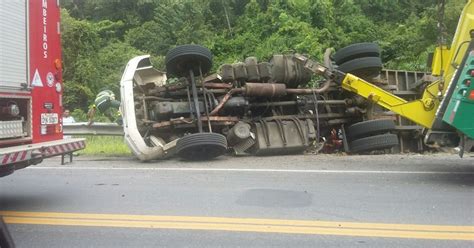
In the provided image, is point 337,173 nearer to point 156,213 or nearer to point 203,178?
point 203,178

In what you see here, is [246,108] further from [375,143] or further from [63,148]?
[63,148]

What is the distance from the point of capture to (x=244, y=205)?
6391 mm

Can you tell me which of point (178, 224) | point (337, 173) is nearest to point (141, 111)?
point (337, 173)

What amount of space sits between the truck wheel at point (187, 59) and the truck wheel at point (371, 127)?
3.20 m

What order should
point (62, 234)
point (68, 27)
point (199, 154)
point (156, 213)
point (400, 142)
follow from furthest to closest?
point (68, 27)
point (400, 142)
point (199, 154)
point (156, 213)
point (62, 234)

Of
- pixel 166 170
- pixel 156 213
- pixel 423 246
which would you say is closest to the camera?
pixel 423 246

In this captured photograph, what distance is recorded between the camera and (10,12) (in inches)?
239

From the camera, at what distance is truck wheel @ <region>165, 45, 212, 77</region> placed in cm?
1038

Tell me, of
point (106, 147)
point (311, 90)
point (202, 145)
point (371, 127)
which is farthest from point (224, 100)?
point (106, 147)

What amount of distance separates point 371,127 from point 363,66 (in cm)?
120

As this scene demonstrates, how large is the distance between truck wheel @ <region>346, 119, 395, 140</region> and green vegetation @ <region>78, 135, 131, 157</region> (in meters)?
4.91

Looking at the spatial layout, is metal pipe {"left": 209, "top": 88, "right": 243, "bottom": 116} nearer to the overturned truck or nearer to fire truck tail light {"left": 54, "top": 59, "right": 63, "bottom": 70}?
the overturned truck

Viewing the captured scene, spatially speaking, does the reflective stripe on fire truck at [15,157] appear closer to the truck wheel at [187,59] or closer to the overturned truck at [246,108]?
the overturned truck at [246,108]

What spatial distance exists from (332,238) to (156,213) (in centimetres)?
200
